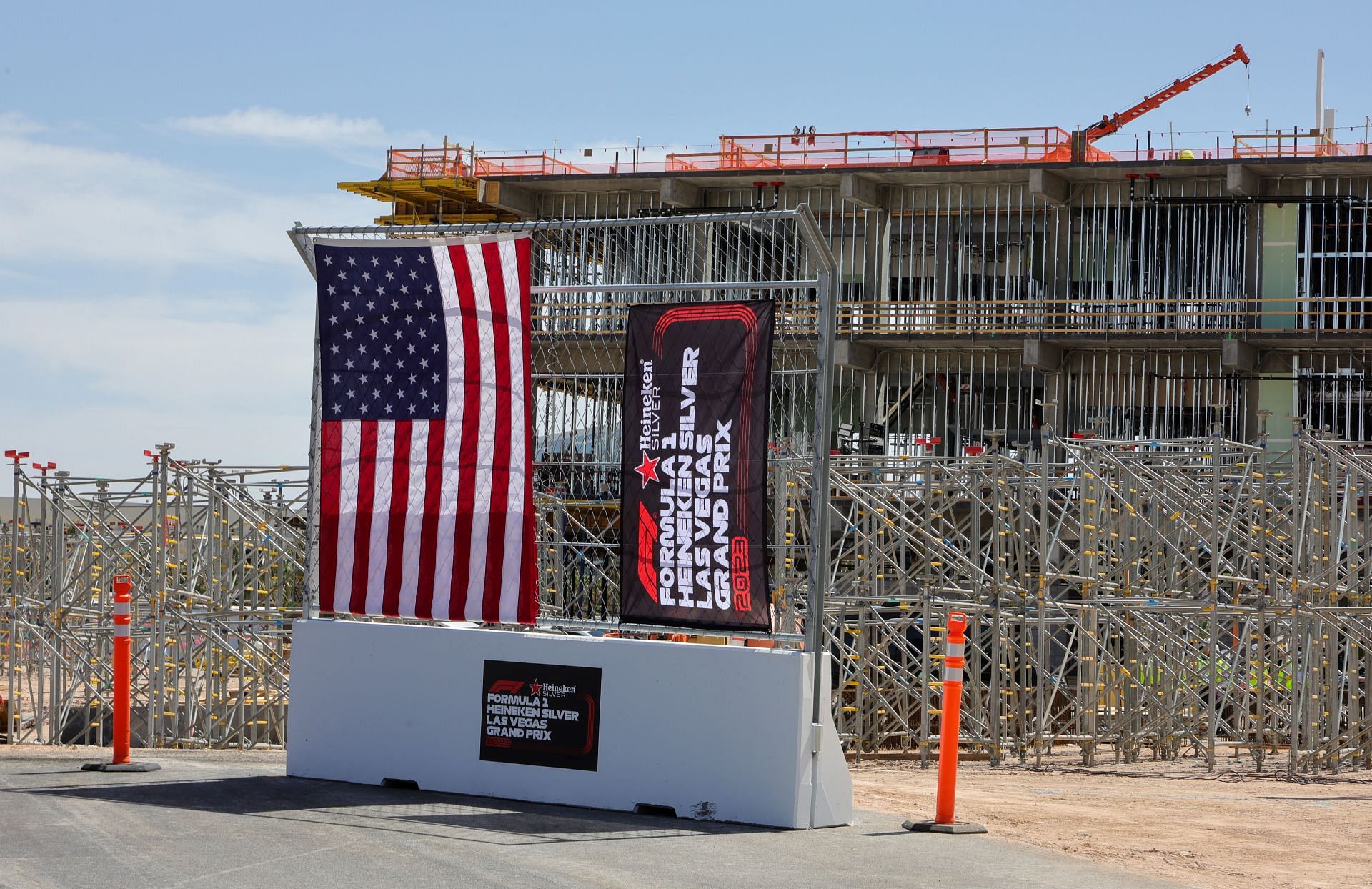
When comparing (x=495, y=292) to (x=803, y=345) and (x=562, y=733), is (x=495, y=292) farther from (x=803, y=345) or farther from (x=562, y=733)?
(x=562, y=733)

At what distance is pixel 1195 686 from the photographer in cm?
2298

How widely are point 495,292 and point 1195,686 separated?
1550 cm

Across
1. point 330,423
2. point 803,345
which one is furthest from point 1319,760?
point 330,423

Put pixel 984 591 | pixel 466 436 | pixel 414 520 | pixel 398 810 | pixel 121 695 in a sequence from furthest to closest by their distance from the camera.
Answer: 1. pixel 984 591
2. pixel 121 695
3. pixel 414 520
4. pixel 466 436
5. pixel 398 810

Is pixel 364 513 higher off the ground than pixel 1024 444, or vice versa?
pixel 1024 444

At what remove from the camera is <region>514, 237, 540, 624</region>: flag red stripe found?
10.7 meters

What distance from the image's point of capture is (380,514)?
11102mm

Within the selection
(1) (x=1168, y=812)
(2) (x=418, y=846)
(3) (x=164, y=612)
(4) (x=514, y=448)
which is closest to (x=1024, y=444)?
(3) (x=164, y=612)

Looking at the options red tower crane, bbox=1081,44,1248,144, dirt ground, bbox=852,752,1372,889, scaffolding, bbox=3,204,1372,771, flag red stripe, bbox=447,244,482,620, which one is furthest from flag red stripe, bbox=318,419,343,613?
red tower crane, bbox=1081,44,1248,144

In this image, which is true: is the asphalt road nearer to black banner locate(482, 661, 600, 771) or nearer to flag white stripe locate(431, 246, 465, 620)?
black banner locate(482, 661, 600, 771)

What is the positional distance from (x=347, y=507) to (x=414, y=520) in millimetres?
528

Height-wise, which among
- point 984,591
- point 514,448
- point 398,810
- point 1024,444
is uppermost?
point 1024,444

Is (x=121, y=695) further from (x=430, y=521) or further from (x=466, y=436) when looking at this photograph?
(x=466, y=436)

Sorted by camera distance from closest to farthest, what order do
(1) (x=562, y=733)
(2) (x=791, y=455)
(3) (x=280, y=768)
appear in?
(1) (x=562, y=733)
(3) (x=280, y=768)
(2) (x=791, y=455)
